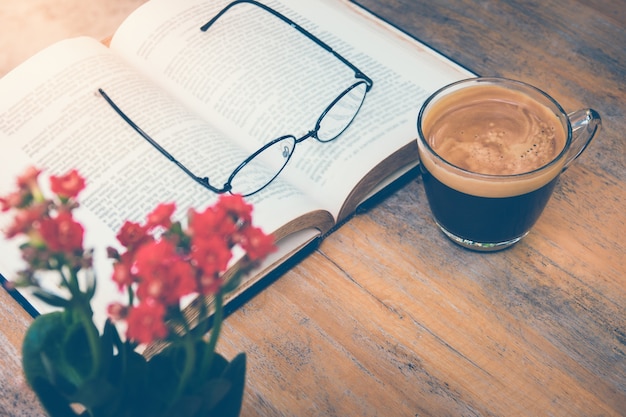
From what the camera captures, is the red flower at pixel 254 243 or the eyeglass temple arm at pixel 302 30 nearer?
the red flower at pixel 254 243

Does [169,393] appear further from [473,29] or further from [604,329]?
[473,29]

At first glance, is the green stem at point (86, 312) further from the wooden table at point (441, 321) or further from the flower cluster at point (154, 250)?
the wooden table at point (441, 321)

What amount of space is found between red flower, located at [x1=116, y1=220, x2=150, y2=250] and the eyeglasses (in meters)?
0.29

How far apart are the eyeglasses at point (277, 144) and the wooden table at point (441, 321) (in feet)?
0.32

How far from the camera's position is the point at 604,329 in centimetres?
60

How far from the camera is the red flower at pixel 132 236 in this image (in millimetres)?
353

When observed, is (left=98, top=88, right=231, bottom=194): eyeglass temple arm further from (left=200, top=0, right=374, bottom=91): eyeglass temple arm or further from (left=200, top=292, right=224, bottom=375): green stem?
(left=200, top=292, right=224, bottom=375): green stem

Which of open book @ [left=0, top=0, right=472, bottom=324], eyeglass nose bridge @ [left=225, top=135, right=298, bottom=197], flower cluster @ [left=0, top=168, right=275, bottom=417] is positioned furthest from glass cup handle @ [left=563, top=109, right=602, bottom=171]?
flower cluster @ [left=0, top=168, right=275, bottom=417]

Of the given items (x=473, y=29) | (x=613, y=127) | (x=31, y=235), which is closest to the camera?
(x=31, y=235)

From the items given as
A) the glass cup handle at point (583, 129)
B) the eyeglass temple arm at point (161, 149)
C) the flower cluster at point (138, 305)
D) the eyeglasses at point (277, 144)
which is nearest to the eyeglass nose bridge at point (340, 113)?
the eyeglasses at point (277, 144)

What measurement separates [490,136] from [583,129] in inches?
3.5

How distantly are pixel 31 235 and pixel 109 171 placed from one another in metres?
0.37

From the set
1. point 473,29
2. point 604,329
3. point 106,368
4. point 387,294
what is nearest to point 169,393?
point 106,368

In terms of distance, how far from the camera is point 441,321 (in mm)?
611
